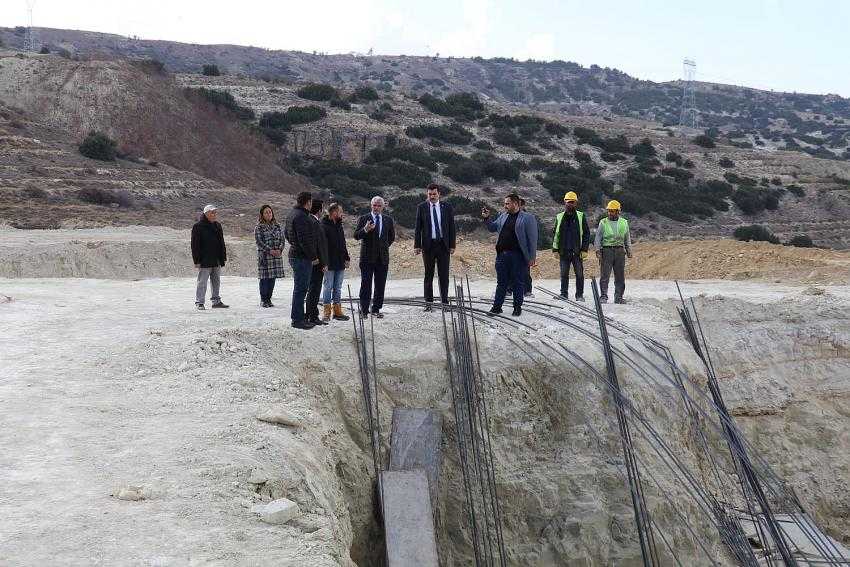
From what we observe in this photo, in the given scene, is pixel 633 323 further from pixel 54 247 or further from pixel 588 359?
pixel 54 247

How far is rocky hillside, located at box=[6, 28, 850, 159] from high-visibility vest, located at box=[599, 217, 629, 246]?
6095 cm

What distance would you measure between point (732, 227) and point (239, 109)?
2471cm

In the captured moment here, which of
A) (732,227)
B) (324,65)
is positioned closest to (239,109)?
(732,227)

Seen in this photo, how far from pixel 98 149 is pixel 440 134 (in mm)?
19510

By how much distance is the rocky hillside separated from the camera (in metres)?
81.6

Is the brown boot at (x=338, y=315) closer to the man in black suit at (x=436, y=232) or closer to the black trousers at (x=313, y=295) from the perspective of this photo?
the black trousers at (x=313, y=295)

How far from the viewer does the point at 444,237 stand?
32.8ft

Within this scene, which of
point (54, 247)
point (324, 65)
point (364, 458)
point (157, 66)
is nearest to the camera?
point (364, 458)

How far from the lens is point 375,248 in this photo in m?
9.75

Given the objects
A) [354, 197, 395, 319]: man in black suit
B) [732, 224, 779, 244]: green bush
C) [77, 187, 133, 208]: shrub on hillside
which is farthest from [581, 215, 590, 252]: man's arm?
[732, 224, 779, 244]: green bush

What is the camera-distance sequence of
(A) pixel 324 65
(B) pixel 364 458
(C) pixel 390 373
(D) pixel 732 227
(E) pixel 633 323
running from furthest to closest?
1. (A) pixel 324 65
2. (D) pixel 732 227
3. (E) pixel 633 323
4. (C) pixel 390 373
5. (B) pixel 364 458

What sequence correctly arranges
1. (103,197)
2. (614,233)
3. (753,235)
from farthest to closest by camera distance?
(753,235) → (103,197) → (614,233)

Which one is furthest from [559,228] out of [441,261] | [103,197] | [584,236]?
[103,197]

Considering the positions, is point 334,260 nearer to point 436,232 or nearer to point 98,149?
point 436,232
